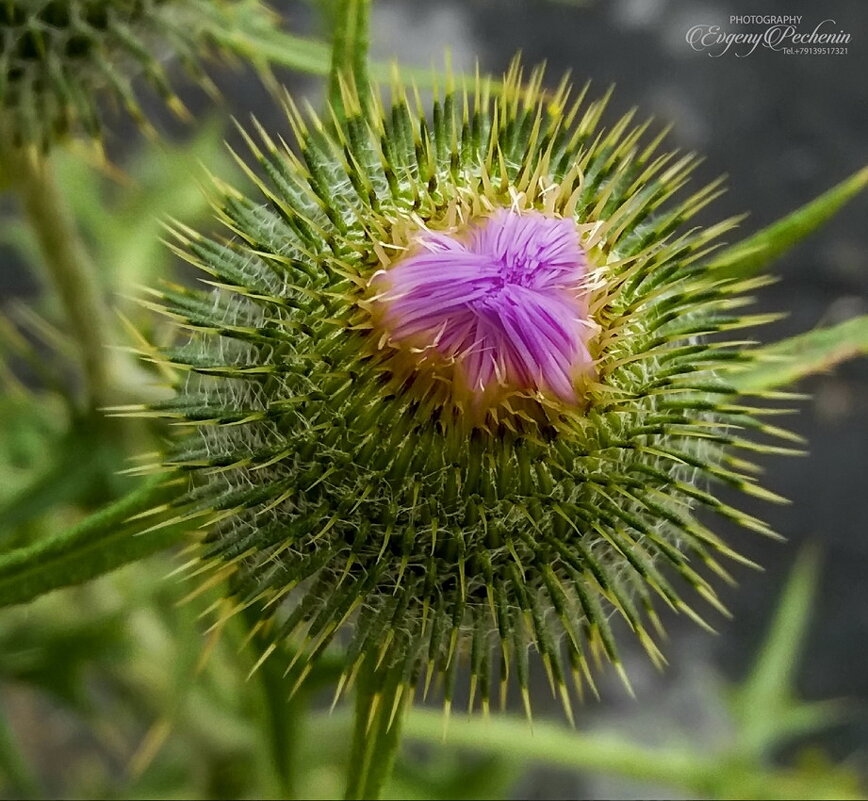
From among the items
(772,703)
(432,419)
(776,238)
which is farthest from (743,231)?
(432,419)

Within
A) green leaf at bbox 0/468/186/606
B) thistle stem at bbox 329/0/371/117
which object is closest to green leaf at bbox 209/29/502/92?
thistle stem at bbox 329/0/371/117

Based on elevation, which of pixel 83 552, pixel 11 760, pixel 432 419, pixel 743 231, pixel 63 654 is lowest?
pixel 11 760

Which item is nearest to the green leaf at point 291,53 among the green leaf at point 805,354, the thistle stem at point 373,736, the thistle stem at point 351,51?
the thistle stem at point 351,51

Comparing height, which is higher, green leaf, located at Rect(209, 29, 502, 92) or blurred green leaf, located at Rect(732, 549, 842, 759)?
green leaf, located at Rect(209, 29, 502, 92)

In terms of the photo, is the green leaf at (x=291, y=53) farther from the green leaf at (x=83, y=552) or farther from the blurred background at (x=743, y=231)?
the blurred background at (x=743, y=231)

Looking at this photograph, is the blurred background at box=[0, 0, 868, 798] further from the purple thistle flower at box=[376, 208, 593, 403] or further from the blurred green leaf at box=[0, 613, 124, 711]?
the purple thistle flower at box=[376, 208, 593, 403]

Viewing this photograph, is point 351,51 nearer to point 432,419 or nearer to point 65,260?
point 432,419
